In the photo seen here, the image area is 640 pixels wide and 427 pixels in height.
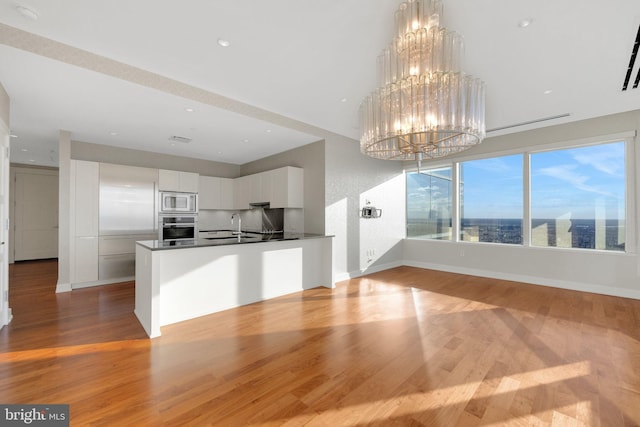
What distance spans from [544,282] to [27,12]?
23.5ft

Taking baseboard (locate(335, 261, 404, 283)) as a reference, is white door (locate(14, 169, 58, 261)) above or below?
above

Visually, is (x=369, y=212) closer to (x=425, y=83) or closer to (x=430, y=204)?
(x=430, y=204)

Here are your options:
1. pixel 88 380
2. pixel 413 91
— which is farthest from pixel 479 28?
pixel 88 380

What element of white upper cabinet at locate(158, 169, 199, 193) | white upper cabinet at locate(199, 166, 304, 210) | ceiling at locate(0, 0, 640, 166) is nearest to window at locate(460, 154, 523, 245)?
ceiling at locate(0, 0, 640, 166)

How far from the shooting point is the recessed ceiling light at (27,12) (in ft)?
6.57

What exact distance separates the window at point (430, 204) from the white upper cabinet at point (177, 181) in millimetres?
4997

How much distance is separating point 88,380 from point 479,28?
13.6 feet

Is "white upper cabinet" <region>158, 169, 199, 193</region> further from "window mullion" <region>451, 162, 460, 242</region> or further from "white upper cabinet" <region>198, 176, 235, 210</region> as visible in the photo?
"window mullion" <region>451, 162, 460, 242</region>

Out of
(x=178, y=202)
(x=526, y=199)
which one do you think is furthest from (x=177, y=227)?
(x=526, y=199)

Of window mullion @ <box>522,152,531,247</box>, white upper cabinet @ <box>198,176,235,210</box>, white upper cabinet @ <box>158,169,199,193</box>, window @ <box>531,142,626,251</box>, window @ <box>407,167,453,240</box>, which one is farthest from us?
white upper cabinet @ <box>198,176,235,210</box>

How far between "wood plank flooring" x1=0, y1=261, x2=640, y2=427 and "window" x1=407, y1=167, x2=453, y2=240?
2.56 m

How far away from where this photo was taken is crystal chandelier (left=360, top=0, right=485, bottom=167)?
2064mm

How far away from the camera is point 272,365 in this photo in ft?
7.38

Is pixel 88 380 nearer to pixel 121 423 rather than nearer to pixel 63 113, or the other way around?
pixel 121 423
